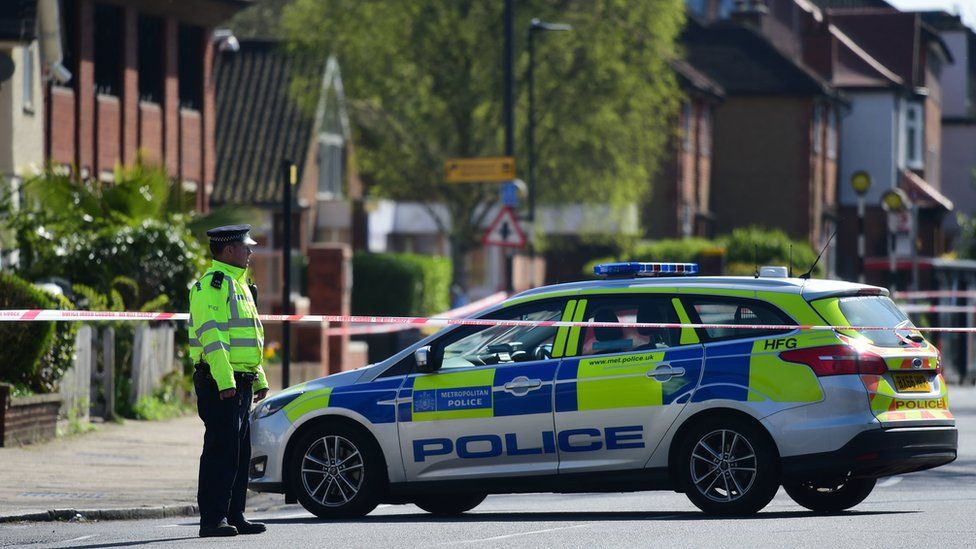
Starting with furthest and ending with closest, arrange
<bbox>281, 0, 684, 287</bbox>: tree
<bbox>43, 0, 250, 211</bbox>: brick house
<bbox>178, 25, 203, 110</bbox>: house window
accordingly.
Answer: <bbox>281, 0, 684, 287</bbox>: tree, <bbox>178, 25, 203, 110</bbox>: house window, <bbox>43, 0, 250, 211</bbox>: brick house

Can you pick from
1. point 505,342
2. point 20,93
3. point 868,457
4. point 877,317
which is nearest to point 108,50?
point 20,93

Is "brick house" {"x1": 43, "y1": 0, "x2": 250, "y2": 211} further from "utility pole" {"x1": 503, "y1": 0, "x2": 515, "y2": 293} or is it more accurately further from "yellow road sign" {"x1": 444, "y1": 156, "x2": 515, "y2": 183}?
"utility pole" {"x1": 503, "y1": 0, "x2": 515, "y2": 293}

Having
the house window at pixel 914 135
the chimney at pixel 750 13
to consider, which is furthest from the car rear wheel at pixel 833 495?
the house window at pixel 914 135

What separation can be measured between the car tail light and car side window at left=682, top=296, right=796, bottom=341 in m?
0.23

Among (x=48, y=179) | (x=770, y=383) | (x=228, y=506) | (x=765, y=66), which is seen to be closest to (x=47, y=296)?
(x=48, y=179)

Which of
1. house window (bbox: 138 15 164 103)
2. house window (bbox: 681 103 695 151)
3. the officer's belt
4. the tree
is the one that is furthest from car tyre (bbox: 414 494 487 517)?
house window (bbox: 681 103 695 151)

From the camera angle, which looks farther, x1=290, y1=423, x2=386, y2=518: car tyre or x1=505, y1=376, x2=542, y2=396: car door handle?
x1=290, y1=423, x2=386, y2=518: car tyre

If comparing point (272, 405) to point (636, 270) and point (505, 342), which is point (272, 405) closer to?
point (505, 342)

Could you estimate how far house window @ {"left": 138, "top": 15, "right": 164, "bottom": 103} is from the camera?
109ft

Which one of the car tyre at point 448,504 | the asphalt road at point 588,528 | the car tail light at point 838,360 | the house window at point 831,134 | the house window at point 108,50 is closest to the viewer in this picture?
the asphalt road at point 588,528

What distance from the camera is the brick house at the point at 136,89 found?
101 ft

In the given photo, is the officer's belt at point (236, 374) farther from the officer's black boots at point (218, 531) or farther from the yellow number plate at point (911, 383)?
the yellow number plate at point (911, 383)

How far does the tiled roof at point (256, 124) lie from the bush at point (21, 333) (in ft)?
87.3

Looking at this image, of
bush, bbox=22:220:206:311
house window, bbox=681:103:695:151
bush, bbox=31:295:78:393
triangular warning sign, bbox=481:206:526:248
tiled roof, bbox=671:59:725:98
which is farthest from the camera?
house window, bbox=681:103:695:151
